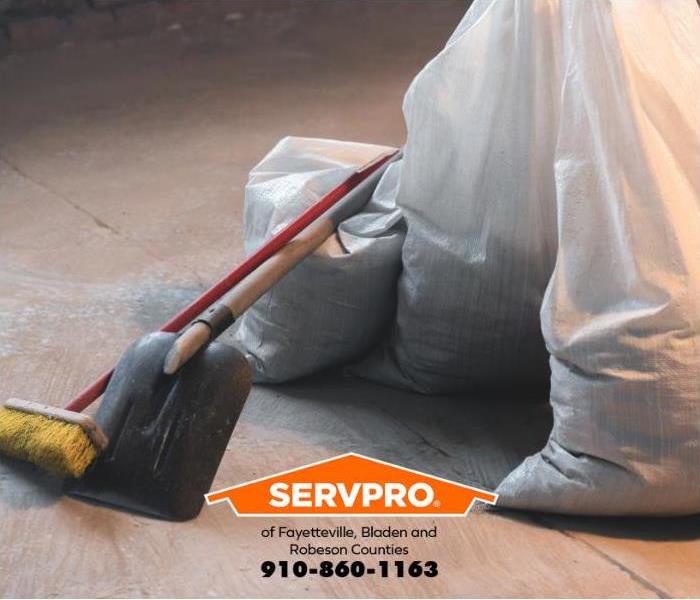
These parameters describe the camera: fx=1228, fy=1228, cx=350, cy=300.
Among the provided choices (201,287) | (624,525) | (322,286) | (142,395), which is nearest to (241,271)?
(322,286)

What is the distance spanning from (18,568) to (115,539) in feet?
0.41

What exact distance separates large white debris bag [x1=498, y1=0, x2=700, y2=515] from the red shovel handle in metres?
0.45

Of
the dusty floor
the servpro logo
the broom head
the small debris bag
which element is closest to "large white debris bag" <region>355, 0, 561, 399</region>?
the small debris bag

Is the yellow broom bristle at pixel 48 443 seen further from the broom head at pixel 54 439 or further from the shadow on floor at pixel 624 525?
the shadow on floor at pixel 624 525

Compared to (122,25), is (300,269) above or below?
above

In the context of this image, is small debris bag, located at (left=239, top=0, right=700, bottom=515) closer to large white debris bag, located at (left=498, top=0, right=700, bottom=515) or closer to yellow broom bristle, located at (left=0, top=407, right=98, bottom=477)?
large white debris bag, located at (left=498, top=0, right=700, bottom=515)

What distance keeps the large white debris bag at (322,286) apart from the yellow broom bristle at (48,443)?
1.56ft

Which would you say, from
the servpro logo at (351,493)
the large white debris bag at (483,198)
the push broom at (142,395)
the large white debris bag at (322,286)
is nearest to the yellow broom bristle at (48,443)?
the push broom at (142,395)

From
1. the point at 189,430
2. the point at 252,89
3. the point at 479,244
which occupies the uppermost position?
the point at 479,244

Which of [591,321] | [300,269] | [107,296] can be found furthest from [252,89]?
[591,321]

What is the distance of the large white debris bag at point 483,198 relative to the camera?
1762 millimetres

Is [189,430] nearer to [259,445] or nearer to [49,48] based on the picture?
[259,445]

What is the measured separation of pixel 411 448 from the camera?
72.8 inches

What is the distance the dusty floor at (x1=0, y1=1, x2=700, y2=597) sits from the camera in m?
1.52
